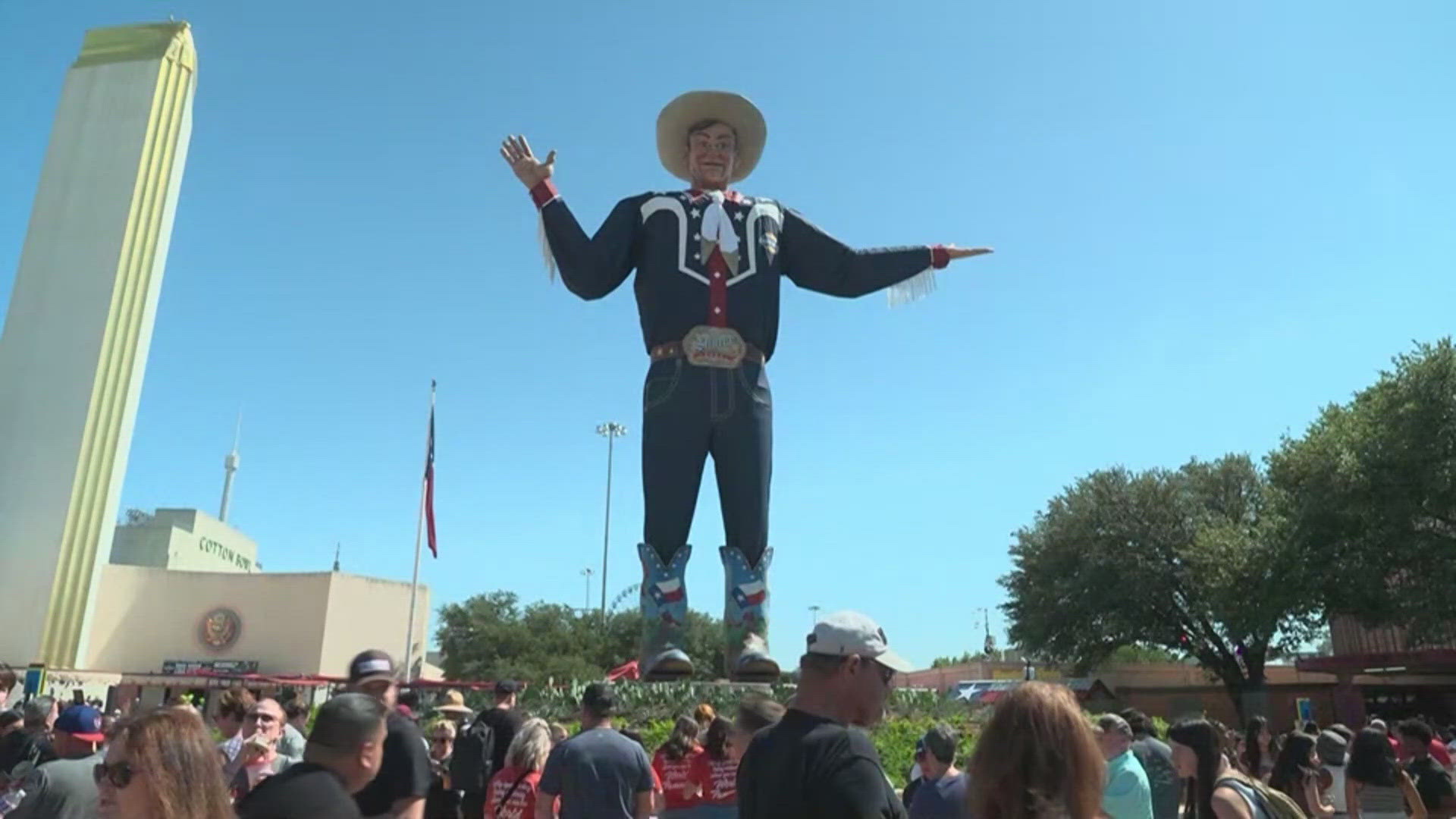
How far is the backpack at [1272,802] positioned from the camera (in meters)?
3.43

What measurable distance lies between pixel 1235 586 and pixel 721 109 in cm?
2275

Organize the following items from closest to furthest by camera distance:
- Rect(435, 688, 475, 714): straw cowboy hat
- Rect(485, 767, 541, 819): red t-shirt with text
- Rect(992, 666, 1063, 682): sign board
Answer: Rect(485, 767, 541, 819): red t-shirt with text < Rect(435, 688, 475, 714): straw cowboy hat < Rect(992, 666, 1063, 682): sign board

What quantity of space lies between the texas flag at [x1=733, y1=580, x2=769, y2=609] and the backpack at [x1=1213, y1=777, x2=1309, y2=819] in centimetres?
639

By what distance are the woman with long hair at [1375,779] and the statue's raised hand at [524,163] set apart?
7.79 m

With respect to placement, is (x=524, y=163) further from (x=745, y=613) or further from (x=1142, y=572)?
(x=1142, y=572)

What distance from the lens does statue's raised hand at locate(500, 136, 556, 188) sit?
10055 millimetres

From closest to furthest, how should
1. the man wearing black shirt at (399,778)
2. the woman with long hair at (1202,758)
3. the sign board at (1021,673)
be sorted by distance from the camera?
the woman with long hair at (1202,758), the man wearing black shirt at (399,778), the sign board at (1021,673)

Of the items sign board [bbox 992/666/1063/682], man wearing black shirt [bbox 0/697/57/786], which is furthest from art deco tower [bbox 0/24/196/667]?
sign board [bbox 992/666/1063/682]

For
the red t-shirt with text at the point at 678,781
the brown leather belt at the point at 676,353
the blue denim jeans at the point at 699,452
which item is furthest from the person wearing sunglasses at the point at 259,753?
the brown leather belt at the point at 676,353

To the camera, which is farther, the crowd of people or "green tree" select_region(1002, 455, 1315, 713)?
"green tree" select_region(1002, 455, 1315, 713)

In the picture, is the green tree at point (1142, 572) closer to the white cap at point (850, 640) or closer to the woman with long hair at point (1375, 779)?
the woman with long hair at point (1375, 779)

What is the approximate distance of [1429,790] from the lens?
5742 mm

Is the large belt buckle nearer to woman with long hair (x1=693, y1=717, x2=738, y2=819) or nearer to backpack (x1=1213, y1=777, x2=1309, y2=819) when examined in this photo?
woman with long hair (x1=693, y1=717, x2=738, y2=819)

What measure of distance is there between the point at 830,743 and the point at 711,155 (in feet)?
28.0
